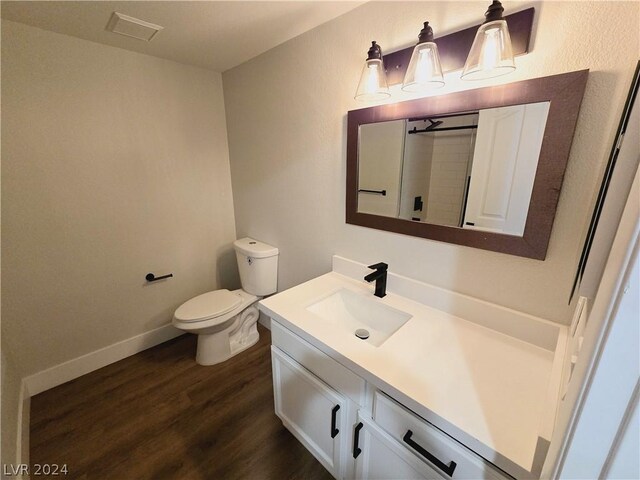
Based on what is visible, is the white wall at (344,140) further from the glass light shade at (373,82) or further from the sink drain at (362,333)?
the sink drain at (362,333)

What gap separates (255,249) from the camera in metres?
2.04

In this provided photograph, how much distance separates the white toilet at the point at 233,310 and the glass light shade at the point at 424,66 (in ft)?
4.64

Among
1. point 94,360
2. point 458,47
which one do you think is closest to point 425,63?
point 458,47

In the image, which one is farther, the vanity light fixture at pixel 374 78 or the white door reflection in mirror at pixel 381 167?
the white door reflection in mirror at pixel 381 167

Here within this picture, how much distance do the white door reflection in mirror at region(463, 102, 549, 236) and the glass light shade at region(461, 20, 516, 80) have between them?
0.44 feet

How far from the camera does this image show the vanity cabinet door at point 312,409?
105cm

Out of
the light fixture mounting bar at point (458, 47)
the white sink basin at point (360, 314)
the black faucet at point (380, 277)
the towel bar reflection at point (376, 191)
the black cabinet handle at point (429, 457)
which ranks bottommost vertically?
the black cabinet handle at point (429, 457)

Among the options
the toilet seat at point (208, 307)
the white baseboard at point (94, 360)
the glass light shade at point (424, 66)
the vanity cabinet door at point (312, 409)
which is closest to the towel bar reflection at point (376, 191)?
the glass light shade at point (424, 66)

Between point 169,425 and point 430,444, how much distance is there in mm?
1487

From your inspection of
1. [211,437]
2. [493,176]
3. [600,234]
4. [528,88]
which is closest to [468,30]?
[528,88]

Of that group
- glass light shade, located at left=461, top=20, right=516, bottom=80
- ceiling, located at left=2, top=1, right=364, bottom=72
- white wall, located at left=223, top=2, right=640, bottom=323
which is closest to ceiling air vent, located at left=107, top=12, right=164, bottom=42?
ceiling, located at left=2, top=1, right=364, bottom=72

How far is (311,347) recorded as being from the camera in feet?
3.50

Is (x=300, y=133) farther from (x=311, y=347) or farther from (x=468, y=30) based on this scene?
(x=311, y=347)

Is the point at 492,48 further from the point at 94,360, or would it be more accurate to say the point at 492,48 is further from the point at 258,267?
the point at 94,360
